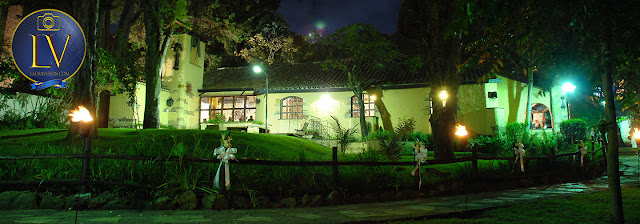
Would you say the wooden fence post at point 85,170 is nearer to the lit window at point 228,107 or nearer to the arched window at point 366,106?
the arched window at point 366,106

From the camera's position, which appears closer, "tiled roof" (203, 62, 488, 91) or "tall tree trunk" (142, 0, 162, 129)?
"tall tree trunk" (142, 0, 162, 129)

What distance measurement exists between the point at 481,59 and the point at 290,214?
3861mm

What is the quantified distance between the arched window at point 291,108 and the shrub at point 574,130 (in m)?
15.4

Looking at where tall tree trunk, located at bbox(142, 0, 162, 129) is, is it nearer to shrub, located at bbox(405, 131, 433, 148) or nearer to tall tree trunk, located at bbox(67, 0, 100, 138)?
tall tree trunk, located at bbox(67, 0, 100, 138)

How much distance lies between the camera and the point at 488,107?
20.2 m

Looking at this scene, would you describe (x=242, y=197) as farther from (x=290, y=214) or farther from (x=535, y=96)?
(x=535, y=96)

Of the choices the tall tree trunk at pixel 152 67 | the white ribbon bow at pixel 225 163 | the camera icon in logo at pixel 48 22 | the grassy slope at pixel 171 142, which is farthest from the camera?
the tall tree trunk at pixel 152 67

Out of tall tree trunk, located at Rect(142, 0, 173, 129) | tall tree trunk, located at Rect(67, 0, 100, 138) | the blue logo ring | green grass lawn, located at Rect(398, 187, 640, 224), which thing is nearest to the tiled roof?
tall tree trunk, located at Rect(142, 0, 173, 129)

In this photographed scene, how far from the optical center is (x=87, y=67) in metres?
9.84

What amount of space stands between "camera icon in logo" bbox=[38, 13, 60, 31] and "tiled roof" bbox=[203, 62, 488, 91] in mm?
13539

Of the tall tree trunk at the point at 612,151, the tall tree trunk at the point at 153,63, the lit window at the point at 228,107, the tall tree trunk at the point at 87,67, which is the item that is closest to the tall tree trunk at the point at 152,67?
the tall tree trunk at the point at 153,63

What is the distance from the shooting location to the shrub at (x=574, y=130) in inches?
819

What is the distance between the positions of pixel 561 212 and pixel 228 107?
21.2 metres

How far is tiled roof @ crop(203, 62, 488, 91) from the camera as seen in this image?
22.3m
